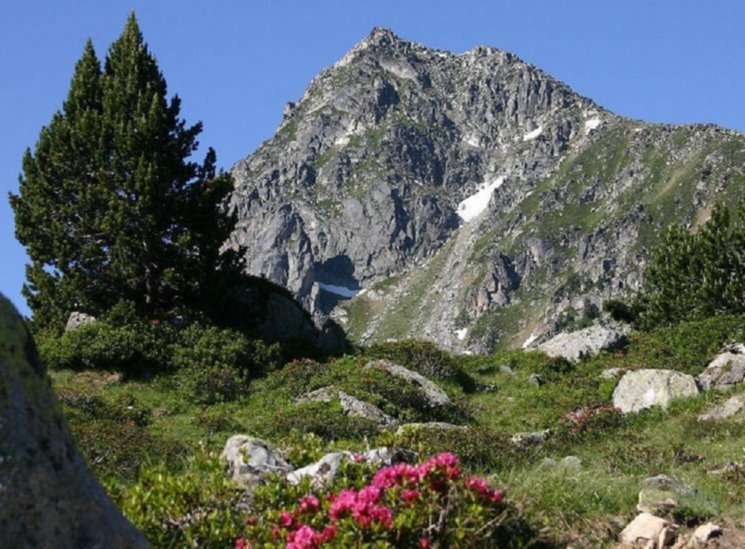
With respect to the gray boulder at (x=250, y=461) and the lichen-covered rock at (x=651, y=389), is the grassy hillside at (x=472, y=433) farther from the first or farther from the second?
the lichen-covered rock at (x=651, y=389)

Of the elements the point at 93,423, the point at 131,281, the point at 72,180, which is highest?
the point at 72,180

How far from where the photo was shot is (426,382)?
77.2 feet

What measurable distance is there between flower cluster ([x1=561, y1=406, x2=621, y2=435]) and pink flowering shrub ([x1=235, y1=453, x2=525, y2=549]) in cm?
1088

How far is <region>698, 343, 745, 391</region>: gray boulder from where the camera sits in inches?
843

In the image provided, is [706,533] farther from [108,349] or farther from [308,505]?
[108,349]

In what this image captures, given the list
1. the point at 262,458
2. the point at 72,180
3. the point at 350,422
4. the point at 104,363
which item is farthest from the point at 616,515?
the point at 72,180

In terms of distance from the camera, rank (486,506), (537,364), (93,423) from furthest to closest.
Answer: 1. (537,364)
2. (93,423)
3. (486,506)

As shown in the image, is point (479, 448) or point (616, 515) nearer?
point (616, 515)

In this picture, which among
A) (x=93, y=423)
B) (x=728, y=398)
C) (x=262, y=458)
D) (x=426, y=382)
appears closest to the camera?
(x=262, y=458)

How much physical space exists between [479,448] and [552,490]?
3993 millimetres

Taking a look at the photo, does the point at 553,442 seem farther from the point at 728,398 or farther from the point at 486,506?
the point at 486,506

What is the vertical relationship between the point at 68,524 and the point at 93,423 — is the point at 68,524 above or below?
below

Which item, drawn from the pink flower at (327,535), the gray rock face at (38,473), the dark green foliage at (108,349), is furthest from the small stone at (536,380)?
the gray rock face at (38,473)

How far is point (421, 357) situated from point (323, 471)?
1910cm
